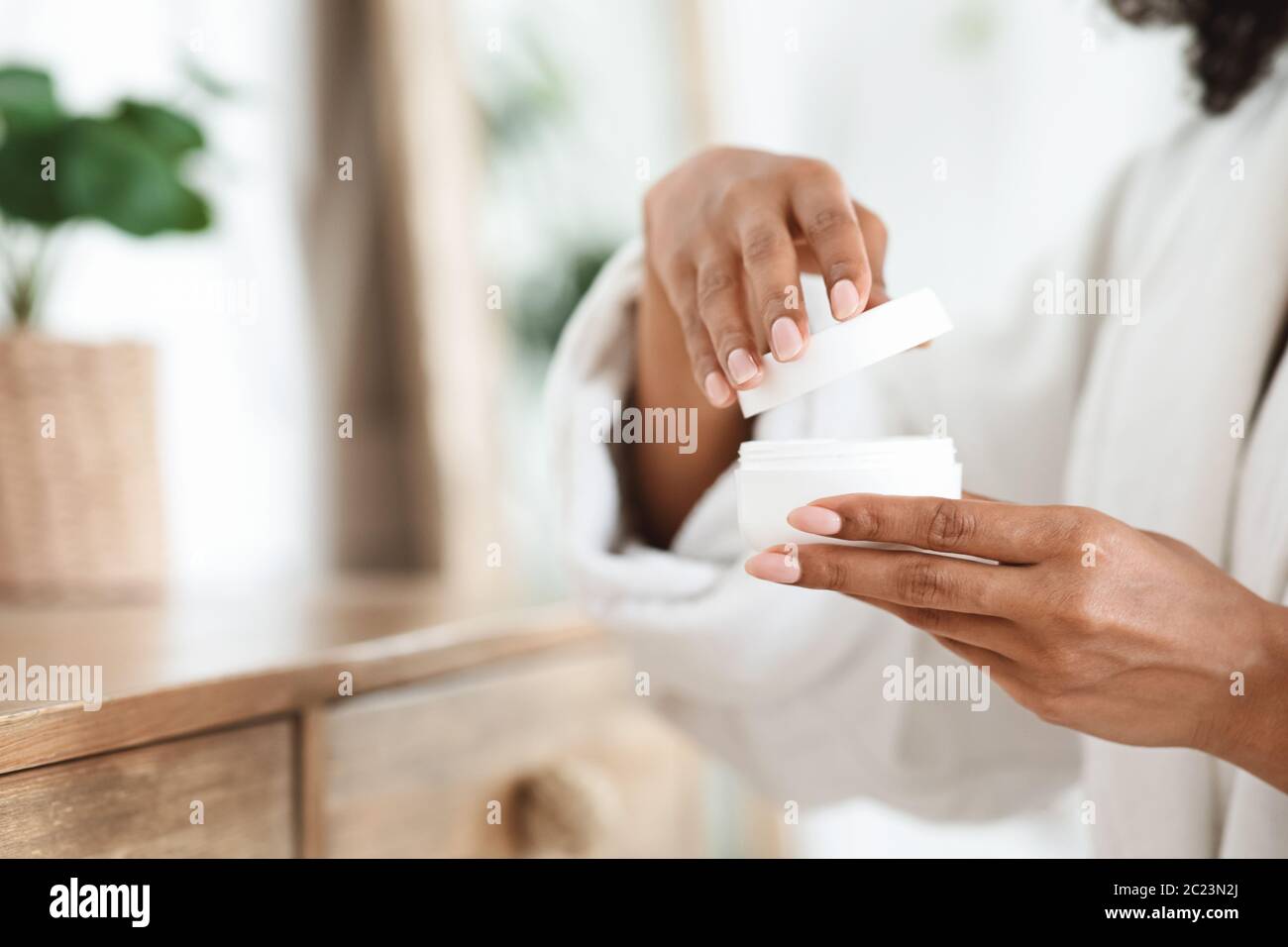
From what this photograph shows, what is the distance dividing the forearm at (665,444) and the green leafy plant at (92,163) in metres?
0.36

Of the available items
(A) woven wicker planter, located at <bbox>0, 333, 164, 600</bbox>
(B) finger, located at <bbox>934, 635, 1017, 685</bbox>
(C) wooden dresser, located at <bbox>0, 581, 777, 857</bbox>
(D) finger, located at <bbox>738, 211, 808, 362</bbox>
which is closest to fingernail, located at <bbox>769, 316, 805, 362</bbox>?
(D) finger, located at <bbox>738, 211, 808, 362</bbox>

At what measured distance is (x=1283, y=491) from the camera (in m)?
0.47

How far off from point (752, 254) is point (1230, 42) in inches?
17.7

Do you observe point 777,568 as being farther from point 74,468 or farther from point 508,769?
point 74,468

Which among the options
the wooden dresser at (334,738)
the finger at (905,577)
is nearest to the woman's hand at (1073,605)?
the finger at (905,577)

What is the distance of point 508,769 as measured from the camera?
673mm

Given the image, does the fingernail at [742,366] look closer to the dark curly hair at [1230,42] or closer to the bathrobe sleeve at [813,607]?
the bathrobe sleeve at [813,607]

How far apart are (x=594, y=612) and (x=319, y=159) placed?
0.71 meters

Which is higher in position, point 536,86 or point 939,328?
point 536,86

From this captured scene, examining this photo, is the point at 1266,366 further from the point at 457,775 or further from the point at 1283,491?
the point at 457,775

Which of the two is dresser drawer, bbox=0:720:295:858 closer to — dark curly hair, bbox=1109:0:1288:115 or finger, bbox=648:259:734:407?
finger, bbox=648:259:734:407

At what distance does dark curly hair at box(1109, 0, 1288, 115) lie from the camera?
2.06 ft

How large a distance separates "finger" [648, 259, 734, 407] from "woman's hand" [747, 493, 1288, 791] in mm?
67
